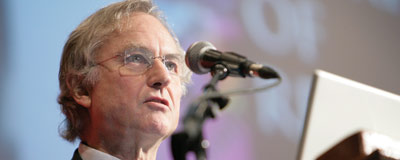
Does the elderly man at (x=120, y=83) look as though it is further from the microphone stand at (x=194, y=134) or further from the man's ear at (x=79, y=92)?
the microphone stand at (x=194, y=134)

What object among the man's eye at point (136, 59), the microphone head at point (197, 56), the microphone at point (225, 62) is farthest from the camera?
the man's eye at point (136, 59)

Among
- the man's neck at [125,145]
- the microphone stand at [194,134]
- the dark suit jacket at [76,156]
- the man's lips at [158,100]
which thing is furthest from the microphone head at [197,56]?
the dark suit jacket at [76,156]

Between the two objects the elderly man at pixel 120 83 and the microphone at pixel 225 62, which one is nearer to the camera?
the microphone at pixel 225 62

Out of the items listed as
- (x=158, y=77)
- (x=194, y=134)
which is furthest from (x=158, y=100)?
(x=194, y=134)

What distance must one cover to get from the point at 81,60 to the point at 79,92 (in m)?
0.15

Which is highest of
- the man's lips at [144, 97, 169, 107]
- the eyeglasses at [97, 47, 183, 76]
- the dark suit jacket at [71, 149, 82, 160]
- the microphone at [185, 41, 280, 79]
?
the microphone at [185, 41, 280, 79]

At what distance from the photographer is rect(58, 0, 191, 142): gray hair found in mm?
2479

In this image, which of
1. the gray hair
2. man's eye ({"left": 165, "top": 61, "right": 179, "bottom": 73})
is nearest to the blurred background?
the gray hair

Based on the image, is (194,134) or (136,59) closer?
(194,134)

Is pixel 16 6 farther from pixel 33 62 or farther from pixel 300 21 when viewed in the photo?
pixel 300 21

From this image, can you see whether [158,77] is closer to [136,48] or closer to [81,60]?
[136,48]

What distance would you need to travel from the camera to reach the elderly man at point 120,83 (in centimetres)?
232

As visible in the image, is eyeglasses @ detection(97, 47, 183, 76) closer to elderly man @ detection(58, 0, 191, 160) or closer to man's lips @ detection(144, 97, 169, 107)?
elderly man @ detection(58, 0, 191, 160)

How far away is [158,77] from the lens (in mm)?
2342
